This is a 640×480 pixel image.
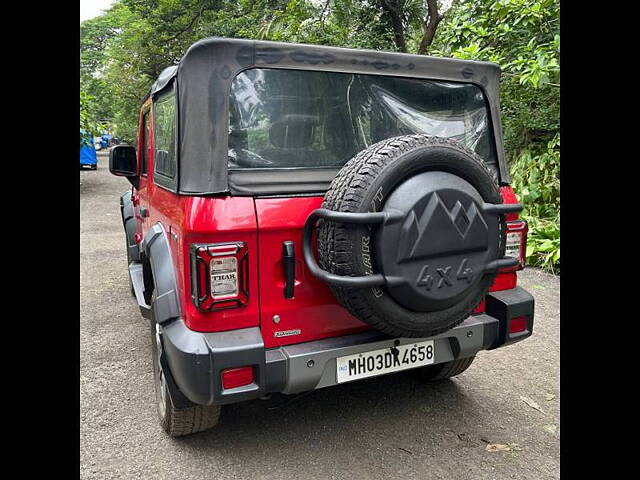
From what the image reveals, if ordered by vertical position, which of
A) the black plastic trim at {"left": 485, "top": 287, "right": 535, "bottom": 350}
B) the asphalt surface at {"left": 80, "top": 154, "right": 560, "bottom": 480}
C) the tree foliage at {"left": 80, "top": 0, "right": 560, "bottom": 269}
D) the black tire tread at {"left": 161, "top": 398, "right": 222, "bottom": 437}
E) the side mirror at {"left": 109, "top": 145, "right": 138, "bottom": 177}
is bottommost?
the asphalt surface at {"left": 80, "top": 154, "right": 560, "bottom": 480}

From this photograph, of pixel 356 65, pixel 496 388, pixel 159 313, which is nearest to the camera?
pixel 159 313

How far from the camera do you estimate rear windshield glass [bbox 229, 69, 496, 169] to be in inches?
96.7

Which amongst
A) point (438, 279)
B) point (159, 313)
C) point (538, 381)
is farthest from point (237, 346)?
point (538, 381)

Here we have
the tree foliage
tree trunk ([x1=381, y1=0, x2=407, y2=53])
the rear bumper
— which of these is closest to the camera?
the rear bumper

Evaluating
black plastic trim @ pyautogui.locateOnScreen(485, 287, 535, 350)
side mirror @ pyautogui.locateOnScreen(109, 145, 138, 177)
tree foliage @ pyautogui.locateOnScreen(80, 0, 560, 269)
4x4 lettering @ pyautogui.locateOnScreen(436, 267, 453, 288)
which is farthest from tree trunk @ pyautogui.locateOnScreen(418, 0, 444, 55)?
4x4 lettering @ pyautogui.locateOnScreen(436, 267, 453, 288)

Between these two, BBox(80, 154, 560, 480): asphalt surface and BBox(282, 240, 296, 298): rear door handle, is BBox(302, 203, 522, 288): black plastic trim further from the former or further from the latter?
BBox(80, 154, 560, 480): asphalt surface

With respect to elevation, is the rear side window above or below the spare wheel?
above

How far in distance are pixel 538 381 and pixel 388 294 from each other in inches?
77.0

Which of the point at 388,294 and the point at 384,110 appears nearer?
the point at 388,294

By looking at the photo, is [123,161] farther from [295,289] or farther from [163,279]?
[295,289]

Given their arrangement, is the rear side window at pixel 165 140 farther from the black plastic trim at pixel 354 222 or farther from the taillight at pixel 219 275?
the black plastic trim at pixel 354 222

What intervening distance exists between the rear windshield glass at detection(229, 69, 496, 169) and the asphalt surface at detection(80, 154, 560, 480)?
146 cm

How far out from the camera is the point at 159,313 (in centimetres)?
247

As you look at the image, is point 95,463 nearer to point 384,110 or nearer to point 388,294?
point 388,294
